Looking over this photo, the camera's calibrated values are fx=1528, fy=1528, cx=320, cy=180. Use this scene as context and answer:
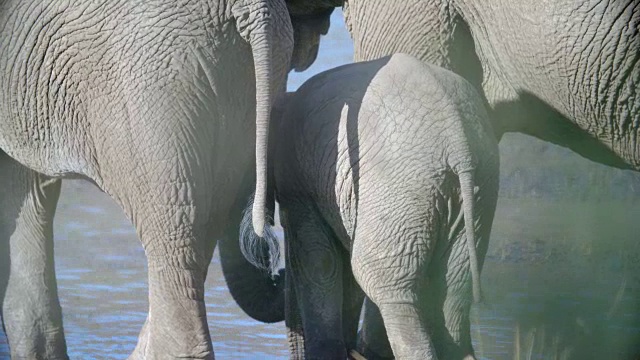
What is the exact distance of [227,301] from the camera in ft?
22.4

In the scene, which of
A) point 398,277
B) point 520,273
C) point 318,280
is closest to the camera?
point 398,277

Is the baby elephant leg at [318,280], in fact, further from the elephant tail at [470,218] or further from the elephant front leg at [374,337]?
the elephant tail at [470,218]

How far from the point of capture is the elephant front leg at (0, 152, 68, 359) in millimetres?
5047

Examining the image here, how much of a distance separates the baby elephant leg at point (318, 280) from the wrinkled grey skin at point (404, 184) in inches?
0.6

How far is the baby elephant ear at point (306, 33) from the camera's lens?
16.8 feet

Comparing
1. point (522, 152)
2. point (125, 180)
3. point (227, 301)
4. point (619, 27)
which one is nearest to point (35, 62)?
point (125, 180)

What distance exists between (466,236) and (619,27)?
2.54 feet

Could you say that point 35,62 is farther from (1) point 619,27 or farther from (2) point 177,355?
(1) point 619,27

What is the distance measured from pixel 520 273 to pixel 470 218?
3.00 metres

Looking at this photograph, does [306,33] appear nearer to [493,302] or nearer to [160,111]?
[160,111]

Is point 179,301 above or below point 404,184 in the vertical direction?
below

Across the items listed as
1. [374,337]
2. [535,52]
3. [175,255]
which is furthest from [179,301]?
[535,52]

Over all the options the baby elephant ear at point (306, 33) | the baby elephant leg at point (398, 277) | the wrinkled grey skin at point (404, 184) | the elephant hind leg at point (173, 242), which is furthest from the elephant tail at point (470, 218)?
the baby elephant ear at point (306, 33)

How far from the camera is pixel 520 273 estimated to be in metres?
7.00
